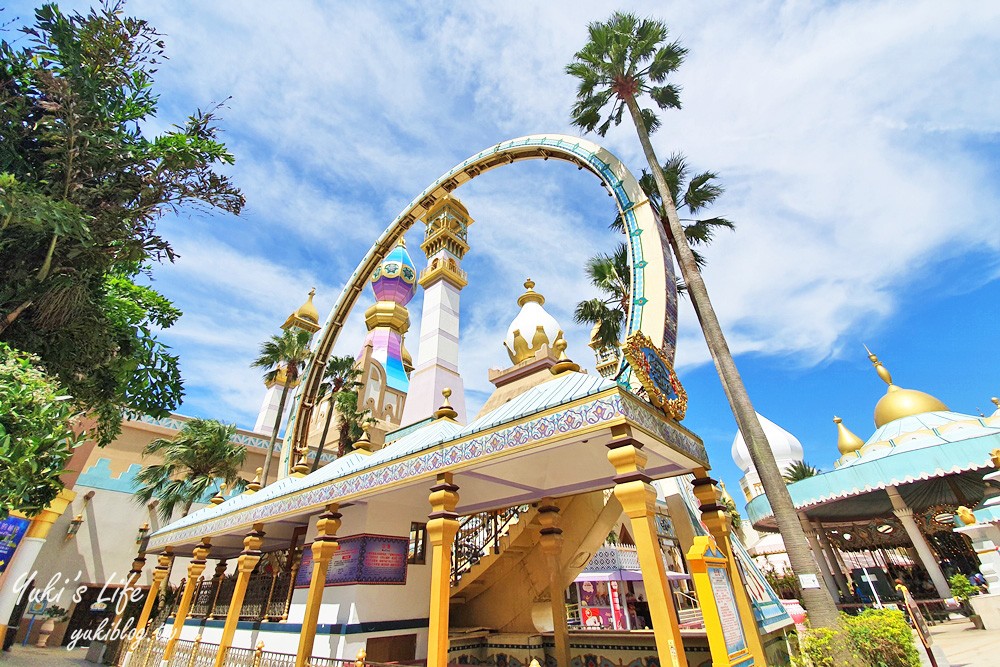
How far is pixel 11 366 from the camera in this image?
554cm

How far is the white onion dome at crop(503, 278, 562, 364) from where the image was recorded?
16828mm

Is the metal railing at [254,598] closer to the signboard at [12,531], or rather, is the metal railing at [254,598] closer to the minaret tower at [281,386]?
the signboard at [12,531]

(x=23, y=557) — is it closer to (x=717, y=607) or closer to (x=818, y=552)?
(x=717, y=607)

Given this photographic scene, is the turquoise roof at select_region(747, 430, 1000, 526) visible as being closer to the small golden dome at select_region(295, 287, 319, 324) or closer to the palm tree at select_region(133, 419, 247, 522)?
the palm tree at select_region(133, 419, 247, 522)

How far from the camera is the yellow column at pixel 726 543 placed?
5691 millimetres

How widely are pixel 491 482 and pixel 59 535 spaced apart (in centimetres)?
1904

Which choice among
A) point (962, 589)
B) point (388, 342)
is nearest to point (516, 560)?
point (962, 589)

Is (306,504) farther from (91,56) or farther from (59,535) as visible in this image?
(59,535)

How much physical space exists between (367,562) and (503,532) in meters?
3.07

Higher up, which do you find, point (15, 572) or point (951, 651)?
point (15, 572)

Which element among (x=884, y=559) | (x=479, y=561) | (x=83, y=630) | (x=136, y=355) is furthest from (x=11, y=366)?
(x=884, y=559)

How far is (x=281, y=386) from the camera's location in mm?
37688

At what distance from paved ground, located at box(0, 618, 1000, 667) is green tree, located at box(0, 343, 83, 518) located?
9895 mm

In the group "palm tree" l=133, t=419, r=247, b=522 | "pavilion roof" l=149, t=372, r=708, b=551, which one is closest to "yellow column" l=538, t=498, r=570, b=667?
"pavilion roof" l=149, t=372, r=708, b=551
